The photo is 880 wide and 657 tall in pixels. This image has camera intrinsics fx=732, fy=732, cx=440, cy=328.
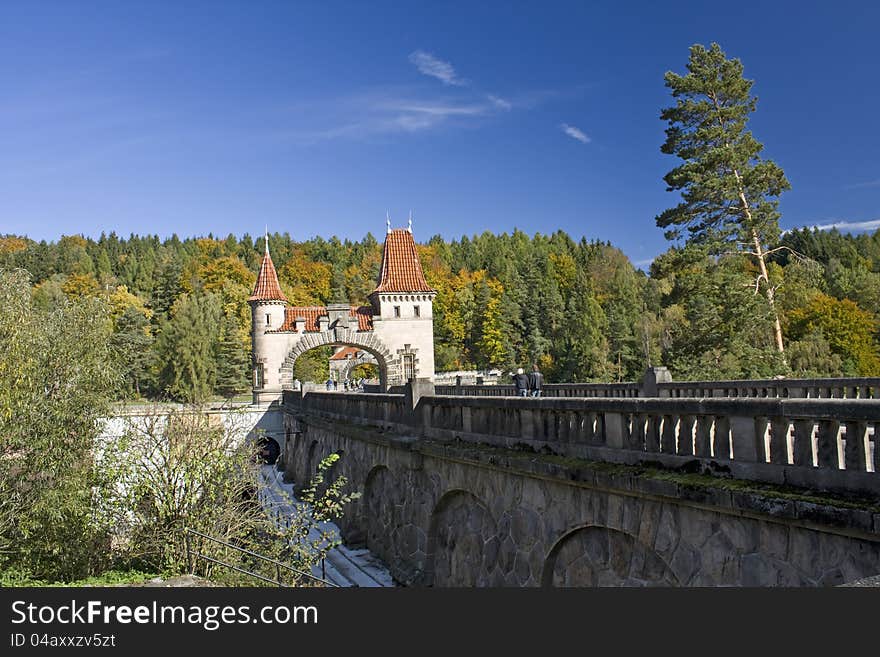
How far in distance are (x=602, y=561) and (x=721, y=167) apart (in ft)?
76.5

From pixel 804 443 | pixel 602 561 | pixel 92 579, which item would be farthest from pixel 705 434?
pixel 92 579

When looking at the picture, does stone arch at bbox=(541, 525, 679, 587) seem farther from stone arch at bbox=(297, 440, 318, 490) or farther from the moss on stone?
stone arch at bbox=(297, 440, 318, 490)

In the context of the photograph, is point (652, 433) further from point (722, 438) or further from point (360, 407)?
point (360, 407)

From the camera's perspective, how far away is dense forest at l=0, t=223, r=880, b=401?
27.0 metres

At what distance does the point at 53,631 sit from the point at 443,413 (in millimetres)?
7368

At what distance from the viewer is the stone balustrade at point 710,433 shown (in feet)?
17.1

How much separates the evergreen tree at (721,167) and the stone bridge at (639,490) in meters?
15.4

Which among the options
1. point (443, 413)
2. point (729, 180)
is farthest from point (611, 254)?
point (443, 413)

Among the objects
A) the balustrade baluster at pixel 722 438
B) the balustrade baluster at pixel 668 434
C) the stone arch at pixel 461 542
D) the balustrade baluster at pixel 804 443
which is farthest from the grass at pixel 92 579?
the balustrade baluster at pixel 804 443

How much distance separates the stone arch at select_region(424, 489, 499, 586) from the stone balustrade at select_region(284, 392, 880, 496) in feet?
3.75

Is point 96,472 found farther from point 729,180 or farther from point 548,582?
point 729,180

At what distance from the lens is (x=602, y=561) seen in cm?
763

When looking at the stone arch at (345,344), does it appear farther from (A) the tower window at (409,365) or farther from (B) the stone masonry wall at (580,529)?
(B) the stone masonry wall at (580,529)

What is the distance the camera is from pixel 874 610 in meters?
3.40
